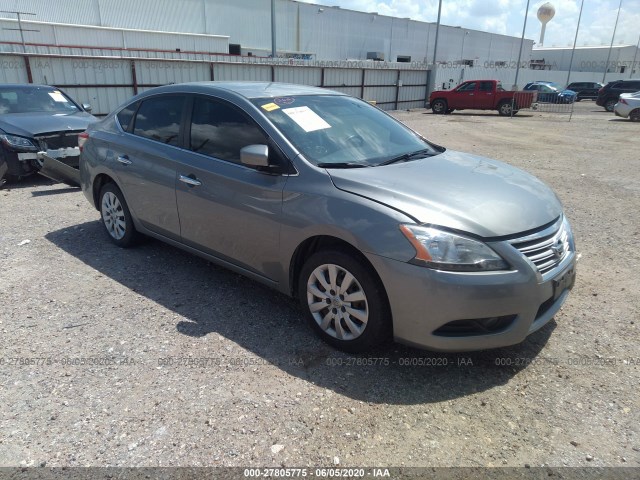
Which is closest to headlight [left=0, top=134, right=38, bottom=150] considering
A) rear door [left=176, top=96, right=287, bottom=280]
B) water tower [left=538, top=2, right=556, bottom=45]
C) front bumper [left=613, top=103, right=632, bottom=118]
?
rear door [left=176, top=96, right=287, bottom=280]

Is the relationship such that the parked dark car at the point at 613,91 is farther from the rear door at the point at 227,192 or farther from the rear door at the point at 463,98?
the rear door at the point at 227,192

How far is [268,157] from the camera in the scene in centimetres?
340

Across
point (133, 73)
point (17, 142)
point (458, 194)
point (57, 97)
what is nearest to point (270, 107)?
point (458, 194)

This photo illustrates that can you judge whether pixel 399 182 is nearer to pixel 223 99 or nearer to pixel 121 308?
pixel 223 99

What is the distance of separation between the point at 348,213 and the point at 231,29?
141 feet

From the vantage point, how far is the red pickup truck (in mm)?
24969

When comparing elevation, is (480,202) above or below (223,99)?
below

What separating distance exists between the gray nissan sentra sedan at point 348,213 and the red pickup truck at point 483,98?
23.0m

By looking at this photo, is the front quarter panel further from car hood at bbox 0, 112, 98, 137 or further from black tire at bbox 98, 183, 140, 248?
car hood at bbox 0, 112, 98, 137

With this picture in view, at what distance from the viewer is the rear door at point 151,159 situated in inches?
166

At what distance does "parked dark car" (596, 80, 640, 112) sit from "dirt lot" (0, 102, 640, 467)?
27780 millimetres

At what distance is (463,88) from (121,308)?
25.4 meters

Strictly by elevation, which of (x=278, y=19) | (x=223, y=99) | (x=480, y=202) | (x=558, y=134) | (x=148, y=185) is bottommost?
(x=558, y=134)

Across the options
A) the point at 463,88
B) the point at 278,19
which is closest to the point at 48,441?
the point at 463,88
